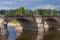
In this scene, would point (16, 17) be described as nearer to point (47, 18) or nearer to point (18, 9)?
point (47, 18)

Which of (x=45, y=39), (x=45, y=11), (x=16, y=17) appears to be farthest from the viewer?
(x=45, y=11)

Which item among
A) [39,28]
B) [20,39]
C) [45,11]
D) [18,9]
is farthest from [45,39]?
[18,9]

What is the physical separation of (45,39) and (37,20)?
51.7 ft

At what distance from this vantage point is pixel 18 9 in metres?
80.1

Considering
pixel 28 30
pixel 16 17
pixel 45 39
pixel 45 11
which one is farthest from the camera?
pixel 45 11

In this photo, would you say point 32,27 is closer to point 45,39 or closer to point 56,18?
point 56,18

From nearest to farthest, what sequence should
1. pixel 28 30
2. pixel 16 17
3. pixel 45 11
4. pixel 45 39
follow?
1. pixel 45 39
2. pixel 16 17
3. pixel 28 30
4. pixel 45 11

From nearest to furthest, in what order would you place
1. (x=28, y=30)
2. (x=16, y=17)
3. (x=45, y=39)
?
(x=45, y=39)
(x=16, y=17)
(x=28, y=30)

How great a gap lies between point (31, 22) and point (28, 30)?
8.95 ft

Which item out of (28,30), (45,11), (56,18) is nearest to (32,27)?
(28,30)

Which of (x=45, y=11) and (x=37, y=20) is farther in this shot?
(x=45, y=11)

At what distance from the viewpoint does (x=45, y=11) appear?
247ft

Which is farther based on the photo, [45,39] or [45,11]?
[45,11]

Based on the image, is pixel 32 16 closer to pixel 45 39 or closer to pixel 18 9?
pixel 45 39
